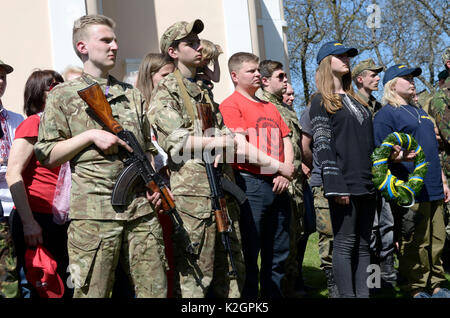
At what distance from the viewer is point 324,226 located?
551cm

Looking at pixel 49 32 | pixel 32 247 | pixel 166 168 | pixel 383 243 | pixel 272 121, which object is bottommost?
pixel 383 243

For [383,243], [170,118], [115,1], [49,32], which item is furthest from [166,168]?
[115,1]

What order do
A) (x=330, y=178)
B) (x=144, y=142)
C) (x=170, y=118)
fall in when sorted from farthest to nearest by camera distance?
(x=330, y=178)
(x=170, y=118)
(x=144, y=142)

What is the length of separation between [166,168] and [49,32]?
5.87 meters

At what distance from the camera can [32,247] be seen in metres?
3.75

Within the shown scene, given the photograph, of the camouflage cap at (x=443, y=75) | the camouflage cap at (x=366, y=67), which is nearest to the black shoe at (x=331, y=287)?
the camouflage cap at (x=366, y=67)

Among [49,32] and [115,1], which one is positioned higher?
[115,1]

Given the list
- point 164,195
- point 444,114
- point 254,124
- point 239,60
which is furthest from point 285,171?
point 444,114

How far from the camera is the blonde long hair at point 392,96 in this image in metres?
5.28

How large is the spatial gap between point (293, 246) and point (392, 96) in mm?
1744

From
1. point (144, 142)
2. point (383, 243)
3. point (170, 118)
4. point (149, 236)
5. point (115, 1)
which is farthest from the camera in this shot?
point (115, 1)

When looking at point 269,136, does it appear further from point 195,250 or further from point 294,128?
point 195,250

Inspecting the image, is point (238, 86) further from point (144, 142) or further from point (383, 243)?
point (383, 243)

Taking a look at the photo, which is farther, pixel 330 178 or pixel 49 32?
pixel 49 32
